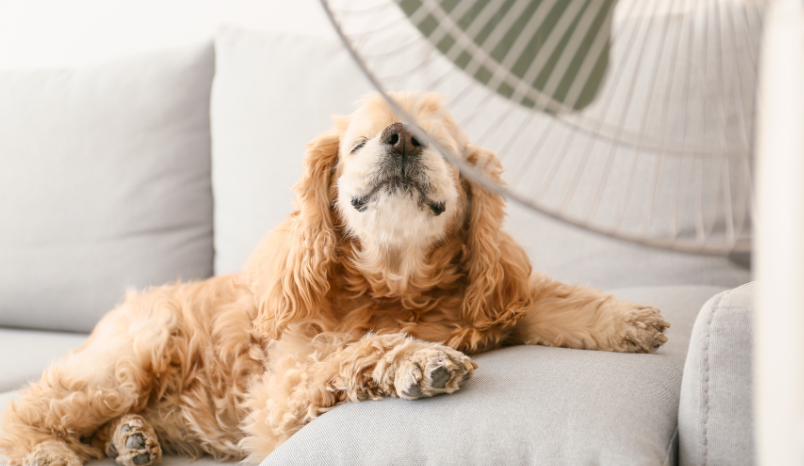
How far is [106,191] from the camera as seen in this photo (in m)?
2.16

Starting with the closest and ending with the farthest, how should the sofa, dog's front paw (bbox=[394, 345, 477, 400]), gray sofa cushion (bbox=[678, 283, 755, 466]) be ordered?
gray sofa cushion (bbox=[678, 283, 755, 466]) < dog's front paw (bbox=[394, 345, 477, 400]) < the sofa

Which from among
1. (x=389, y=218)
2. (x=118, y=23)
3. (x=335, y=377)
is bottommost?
(x=335, y=377)

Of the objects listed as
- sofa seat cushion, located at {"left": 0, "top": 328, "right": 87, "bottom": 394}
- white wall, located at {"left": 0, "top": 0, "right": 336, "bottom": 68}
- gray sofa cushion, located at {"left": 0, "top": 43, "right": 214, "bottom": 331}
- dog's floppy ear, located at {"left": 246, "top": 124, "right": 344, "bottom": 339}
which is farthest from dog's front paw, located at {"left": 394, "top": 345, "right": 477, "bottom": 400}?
white wall, located at {"left": 0, "top": 0, "right": 336, "bottom": 68}

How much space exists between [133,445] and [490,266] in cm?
82

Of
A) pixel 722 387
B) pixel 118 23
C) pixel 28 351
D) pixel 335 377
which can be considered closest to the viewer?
pixel 722 387

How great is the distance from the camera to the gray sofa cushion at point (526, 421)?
822 mm

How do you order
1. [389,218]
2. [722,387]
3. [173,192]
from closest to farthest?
[722,387] → [389,218] → [173,192]

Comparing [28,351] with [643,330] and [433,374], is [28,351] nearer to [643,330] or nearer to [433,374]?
[433,374]

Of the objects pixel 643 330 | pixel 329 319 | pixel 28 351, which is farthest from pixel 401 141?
pixel 28 351

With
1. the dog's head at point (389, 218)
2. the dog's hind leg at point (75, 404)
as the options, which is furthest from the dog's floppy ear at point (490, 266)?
the dog's hind leg at point (75, 404)

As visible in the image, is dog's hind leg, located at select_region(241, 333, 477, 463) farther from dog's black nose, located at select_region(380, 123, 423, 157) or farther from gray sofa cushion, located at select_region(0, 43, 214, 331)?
gray sofa cushion, located at select_region(0, 43, 214, 331)

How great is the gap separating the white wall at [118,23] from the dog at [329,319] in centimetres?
130

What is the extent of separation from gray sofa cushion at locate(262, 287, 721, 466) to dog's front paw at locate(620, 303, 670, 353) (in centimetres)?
9

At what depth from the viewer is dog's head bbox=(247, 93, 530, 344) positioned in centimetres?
125
